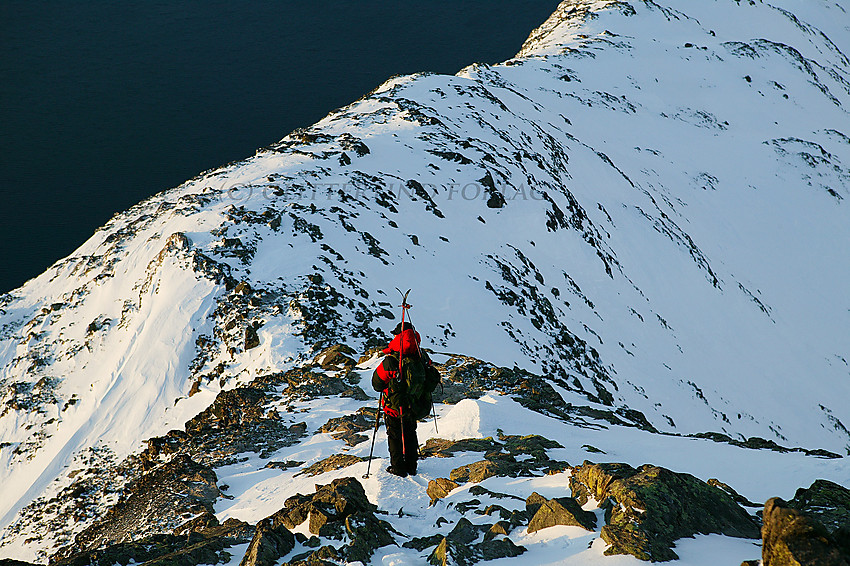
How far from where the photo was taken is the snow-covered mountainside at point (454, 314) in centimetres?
1246

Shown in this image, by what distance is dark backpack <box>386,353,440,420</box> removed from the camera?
9.20 metres

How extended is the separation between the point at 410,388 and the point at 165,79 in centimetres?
8628

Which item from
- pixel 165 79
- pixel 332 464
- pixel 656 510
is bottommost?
pixel 332 464

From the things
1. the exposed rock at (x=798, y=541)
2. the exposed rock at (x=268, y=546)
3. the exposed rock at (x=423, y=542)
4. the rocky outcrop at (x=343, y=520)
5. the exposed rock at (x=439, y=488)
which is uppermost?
the exposed rock at (x=798, y=541)

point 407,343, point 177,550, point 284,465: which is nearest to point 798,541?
point 407,343

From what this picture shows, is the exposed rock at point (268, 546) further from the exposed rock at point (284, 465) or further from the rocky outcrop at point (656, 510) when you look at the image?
the exposed rock at point (284, 465)

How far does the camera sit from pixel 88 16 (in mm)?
94562

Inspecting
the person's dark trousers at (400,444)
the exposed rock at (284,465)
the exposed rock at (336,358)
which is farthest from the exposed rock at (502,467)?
the exposed rock at (336,358)

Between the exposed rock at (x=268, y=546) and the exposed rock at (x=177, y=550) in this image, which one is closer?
the exposed rock at (x=268, y=546)

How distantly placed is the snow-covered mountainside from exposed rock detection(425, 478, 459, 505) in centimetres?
28

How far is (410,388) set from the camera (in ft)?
30.1

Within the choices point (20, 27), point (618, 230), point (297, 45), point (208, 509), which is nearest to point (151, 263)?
point (208, 509)

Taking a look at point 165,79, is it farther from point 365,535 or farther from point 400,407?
point 365,535

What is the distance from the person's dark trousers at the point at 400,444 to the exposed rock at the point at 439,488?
24.4 inches
